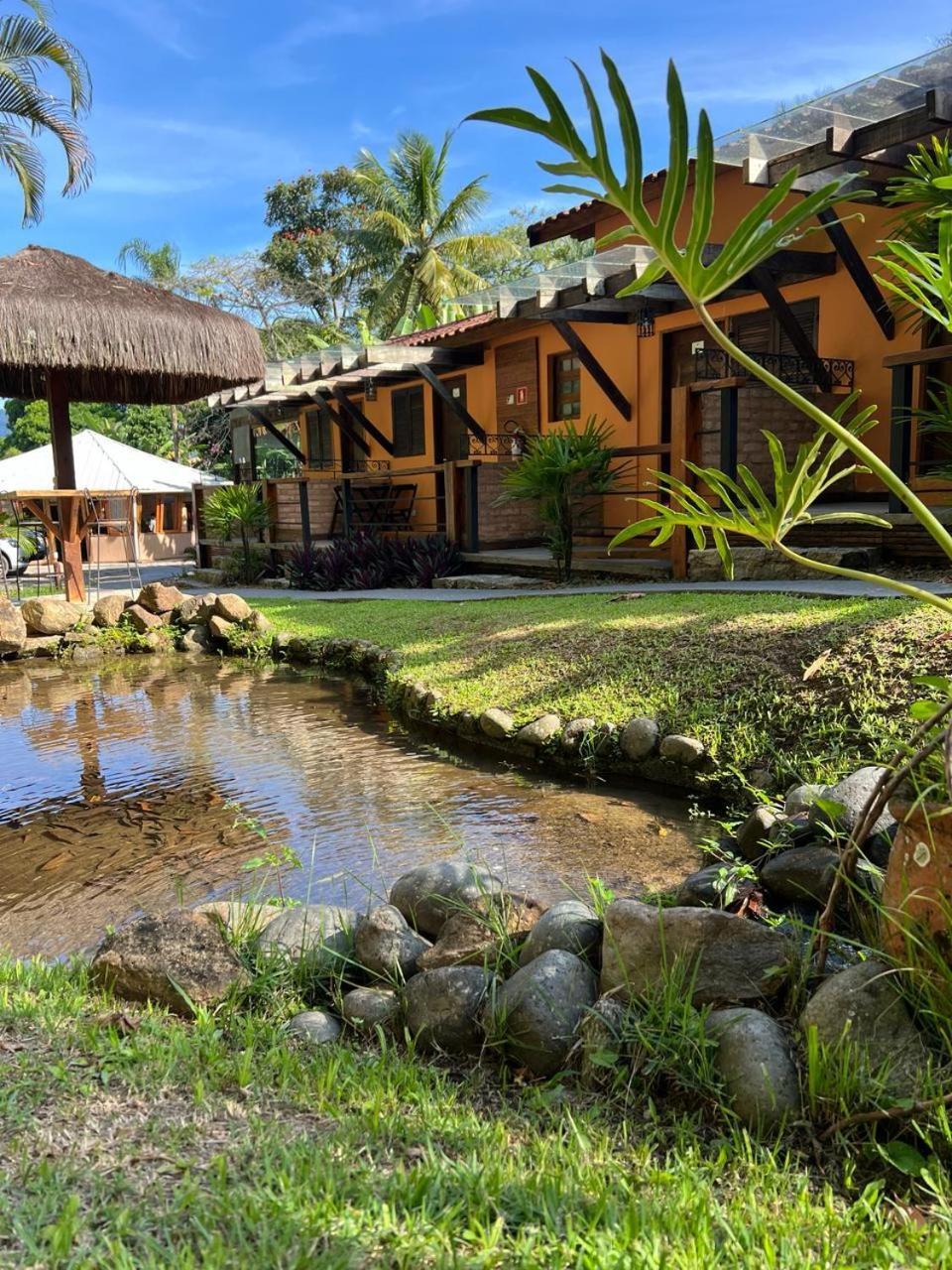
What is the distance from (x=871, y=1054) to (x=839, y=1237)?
490 millimetres

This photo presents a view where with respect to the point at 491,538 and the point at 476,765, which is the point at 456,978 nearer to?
the point at 476,765

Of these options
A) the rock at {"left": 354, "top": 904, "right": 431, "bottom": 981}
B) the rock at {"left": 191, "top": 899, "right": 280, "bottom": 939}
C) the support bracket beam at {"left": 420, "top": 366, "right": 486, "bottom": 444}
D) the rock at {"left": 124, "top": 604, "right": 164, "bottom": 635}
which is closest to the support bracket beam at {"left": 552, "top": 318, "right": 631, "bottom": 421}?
the support bracket beam at {"left": 420, "top": 366, "right": 486, "bottom": 444}

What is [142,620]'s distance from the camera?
10.5m

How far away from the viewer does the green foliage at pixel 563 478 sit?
10445mm

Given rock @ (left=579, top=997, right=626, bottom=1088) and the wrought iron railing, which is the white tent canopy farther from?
rock @ (left=579, top=997, right=626, bottom=1088)

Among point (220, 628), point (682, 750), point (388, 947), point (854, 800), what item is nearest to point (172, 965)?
point (388, 947)

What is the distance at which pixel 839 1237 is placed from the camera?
166 centimetres

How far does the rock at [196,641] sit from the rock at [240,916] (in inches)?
290

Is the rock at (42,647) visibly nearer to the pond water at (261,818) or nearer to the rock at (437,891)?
the pond water at (261,818)

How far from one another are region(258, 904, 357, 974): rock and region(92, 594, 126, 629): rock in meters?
8.31

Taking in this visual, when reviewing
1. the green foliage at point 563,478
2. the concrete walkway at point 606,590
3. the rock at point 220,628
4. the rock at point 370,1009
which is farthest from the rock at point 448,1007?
the green foliage at point 563,478

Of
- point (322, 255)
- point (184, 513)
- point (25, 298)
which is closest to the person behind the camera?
point (25, 298)

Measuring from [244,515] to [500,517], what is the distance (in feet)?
14.9

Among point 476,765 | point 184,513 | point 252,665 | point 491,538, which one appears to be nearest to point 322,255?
point 184,513
